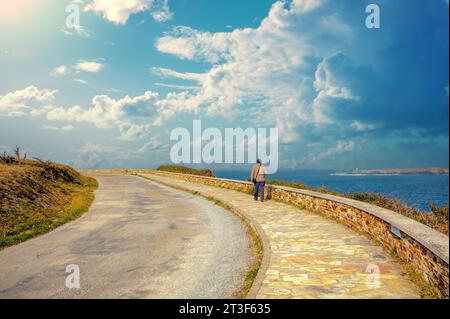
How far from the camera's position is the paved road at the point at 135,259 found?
5555 mm

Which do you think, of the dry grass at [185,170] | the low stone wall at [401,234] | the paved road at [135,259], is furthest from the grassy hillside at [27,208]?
the dry grass at [185,170]

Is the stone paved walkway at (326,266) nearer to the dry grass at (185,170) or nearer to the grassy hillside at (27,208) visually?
the grassy hillside at (27,208)

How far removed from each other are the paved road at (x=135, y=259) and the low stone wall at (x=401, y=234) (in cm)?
299

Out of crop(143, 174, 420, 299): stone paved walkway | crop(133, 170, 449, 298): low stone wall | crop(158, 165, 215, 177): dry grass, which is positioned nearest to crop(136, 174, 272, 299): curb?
crop(143, 174, 420, 299): stone paved walkway

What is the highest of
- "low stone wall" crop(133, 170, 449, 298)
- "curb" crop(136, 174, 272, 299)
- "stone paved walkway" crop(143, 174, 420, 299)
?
"low stone wall" crop(133, 170, 449, 298)

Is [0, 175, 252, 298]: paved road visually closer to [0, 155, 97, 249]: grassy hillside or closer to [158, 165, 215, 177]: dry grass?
[0, 155, 97, 249]: grassy hillside

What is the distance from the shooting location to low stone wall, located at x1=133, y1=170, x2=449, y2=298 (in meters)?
4.72

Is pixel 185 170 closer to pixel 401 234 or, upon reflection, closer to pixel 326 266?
pixel 326 266

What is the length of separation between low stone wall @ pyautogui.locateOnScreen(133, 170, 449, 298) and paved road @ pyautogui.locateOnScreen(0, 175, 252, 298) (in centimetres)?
299

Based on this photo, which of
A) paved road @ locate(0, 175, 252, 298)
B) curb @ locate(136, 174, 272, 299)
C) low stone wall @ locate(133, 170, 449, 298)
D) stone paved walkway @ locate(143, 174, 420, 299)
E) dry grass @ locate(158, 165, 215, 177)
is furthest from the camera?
dry grass @ locate(158, 165, 215, 177)

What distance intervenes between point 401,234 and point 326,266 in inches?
63.2

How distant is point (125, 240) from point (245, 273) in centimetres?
434
